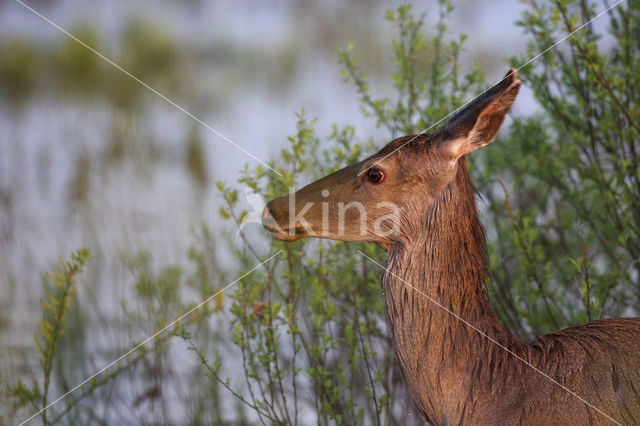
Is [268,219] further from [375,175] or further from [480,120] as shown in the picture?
[480,120]

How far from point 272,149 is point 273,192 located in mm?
1220

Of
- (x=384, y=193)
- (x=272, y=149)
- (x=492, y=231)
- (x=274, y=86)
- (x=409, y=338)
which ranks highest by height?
(x=274, y=86)

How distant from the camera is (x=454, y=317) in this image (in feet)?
9.88

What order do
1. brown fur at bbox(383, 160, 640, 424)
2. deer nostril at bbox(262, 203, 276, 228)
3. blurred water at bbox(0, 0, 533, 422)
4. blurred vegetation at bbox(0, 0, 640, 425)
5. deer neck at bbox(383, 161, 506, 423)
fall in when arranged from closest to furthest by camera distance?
brown fur at bbox(383, 160, 640, 424) → deer neck at bbox(383, 161, 506, 423) → deer nostril at bbox(262, 203, 276, 228) → blurred vegetation at bbox(0, 0, 640, 425) → blurred water at bbox(0, 0, 533, 422)

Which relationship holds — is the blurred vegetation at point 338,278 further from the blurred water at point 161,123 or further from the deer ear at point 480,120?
the deer ear at point 480,120

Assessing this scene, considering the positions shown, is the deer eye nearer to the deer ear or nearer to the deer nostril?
the deer ear

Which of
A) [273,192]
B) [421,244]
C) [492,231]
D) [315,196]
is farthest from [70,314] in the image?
[492,231]

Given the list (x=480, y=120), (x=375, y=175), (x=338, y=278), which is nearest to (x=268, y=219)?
(x=375, y=175)

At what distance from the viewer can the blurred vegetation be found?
173 inches

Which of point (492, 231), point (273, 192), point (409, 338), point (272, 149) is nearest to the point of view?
point (409, 338)

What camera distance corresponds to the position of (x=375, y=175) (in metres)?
3.16

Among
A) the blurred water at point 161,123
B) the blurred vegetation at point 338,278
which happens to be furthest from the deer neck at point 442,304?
the blurred water at point 161,123

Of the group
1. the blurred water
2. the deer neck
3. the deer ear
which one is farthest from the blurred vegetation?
the deer ear

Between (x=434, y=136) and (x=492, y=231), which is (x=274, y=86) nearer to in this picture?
(x=492, y=231)
